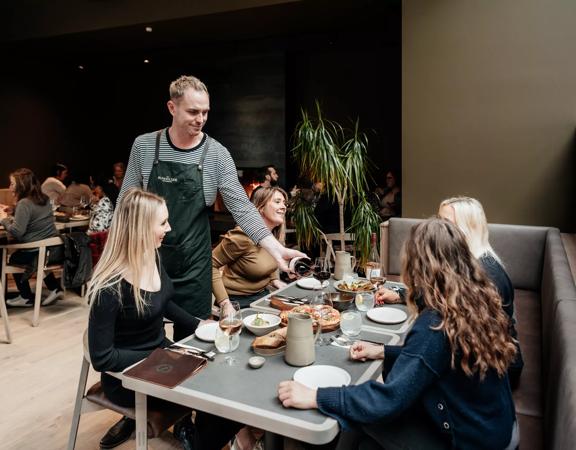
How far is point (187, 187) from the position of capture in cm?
225

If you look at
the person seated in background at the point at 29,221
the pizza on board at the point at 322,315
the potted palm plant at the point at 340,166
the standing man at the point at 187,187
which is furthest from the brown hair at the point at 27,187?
the pizza on board at the point at 322,315

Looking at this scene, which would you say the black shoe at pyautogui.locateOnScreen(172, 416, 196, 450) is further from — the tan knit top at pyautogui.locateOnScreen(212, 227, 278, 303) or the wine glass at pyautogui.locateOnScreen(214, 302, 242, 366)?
the tan knit top at pyautogui.locateOnScreen(212, 227, 278, 303)

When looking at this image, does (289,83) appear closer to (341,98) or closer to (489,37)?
(341,98)

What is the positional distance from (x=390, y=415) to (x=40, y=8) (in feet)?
25.6

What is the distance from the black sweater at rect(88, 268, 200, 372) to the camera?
1681 millimetres

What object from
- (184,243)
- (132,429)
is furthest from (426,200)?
(132,429)

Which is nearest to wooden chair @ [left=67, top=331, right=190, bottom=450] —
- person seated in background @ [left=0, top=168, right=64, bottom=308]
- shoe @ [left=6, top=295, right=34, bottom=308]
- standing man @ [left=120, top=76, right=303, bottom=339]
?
standing man @ [left=120, top=76, right=303, bottom=339]

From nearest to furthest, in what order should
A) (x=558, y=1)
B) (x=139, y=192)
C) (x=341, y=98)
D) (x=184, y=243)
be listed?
(x=139, y=192) < (x=184, y=243) < (x=558, y=1) < (x=341, y=98)

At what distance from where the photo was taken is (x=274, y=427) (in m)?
1.23

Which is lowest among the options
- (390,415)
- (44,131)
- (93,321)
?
(390,415)

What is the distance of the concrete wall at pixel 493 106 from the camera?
13.5 feet

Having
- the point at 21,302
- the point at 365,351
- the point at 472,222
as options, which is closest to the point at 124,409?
the point at 365,351

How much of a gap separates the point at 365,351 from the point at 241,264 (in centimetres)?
128

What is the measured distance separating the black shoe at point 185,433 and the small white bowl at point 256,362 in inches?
20.2
